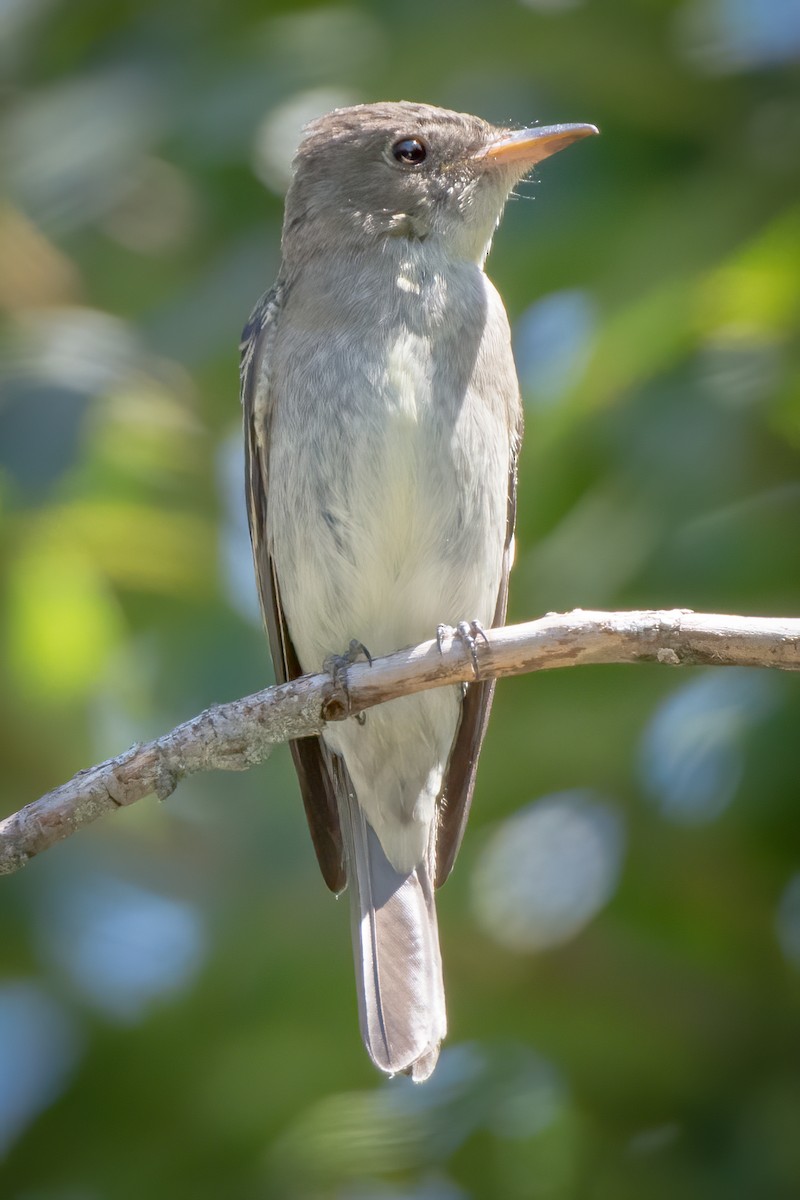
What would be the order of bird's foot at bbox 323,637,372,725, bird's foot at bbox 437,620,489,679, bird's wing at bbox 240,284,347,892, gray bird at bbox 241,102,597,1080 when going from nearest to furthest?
Answer: bird's foot at bbox 437,620,489,679, bird's foot at bbox 323,637,372,725, gray bird at bbox 241,102,597,1080, bird's wing at bbox 240,284,347,892

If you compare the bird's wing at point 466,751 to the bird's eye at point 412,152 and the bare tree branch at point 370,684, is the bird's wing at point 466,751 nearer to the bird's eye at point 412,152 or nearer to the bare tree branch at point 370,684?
the bird's eye at point 412,152

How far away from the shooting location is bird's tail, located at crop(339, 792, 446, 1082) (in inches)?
205

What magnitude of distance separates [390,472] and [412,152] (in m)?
1.25

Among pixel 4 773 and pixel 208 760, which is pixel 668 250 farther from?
pixel 4 773

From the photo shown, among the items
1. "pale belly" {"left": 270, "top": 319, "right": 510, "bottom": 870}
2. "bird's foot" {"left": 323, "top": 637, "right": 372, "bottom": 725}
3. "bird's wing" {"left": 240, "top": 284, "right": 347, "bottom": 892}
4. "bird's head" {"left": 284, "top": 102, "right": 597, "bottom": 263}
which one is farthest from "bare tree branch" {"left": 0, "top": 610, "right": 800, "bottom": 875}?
"bird's head" {"left": 284, "top": 102, "right": 597, "bottom": 263}

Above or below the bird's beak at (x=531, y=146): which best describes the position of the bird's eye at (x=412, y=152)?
above

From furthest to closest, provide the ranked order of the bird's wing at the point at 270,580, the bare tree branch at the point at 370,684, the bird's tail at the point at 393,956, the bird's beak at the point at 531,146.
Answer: the bird's wing at the point at 270,580 → the bird's beak at the point at 531,146 → the bird's tail at the point at 393,956 → the bare tree branch at the point at 370,684

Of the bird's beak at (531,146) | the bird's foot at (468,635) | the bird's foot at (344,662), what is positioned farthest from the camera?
the bird's beak at (531,146)

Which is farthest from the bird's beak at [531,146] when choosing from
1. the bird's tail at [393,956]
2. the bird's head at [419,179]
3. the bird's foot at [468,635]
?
the bird's tail at [393,956]

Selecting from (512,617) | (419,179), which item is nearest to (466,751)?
(512,617)

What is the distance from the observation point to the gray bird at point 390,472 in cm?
530

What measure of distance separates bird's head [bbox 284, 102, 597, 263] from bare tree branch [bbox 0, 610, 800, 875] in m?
1.68

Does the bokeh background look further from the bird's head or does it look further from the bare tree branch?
the bare tree branch

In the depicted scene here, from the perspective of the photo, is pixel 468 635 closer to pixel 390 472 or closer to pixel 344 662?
pixel 344 662
